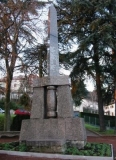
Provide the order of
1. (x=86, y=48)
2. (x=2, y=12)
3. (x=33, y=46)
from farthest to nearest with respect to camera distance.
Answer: (x=86, y=48) < (x=33, y=46) < (x=2, y=12)

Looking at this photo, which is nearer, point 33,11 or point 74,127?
point 74,127

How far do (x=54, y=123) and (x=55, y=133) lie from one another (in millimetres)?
315

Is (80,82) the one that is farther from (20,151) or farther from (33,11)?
(20,151)

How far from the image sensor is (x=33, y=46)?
1848 cm

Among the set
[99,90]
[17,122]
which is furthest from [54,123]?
[99,90]

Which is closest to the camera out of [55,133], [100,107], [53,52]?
[55,133]

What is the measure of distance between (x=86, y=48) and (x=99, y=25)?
213 cm

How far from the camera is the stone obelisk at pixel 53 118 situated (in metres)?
7.78

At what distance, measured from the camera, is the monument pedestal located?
777 centimetres

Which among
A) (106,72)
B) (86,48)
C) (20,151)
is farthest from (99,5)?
(20,151)

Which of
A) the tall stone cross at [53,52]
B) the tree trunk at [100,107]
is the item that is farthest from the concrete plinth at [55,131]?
the tree trunk at [100,107]

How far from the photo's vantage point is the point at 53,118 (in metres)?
8.14

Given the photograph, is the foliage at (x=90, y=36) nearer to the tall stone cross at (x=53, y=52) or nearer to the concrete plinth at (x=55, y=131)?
the tall stone cross at (x=53, y=52)

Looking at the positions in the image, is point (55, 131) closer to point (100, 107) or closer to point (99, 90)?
point (100, 107)
